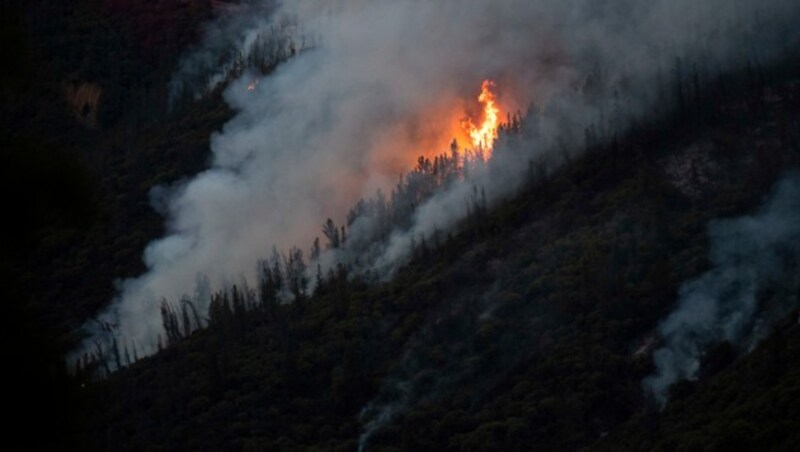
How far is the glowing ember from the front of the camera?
502 feet

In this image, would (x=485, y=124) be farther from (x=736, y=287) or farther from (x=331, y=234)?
(x=736, y=287)

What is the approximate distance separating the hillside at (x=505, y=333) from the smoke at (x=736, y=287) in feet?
4.37

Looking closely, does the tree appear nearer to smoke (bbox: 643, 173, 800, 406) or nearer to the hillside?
the hillside

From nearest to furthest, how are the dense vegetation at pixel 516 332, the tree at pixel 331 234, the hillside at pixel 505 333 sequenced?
1. the dense vegetation at pixel 516 332
2. the hillside at pixel 505 333
3. the tree at pixel 331 234

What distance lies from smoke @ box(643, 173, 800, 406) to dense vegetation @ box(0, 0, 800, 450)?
4.39 feet

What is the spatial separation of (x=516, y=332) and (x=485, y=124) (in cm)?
4518

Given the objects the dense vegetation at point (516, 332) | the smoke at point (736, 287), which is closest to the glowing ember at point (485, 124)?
the dense vegetation at point (516, 332)

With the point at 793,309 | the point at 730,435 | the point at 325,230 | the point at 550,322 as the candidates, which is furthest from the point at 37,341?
the point at 325,230

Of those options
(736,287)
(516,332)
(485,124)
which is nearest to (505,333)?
(516,332)

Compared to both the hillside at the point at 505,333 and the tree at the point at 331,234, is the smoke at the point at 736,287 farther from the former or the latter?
the tree at the point at 331,234

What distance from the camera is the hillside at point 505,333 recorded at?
102 m

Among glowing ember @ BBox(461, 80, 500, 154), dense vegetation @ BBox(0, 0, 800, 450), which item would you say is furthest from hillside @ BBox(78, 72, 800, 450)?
glowing ember @ BBox(461, 80, 500, 154)

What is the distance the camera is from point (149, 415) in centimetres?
11881

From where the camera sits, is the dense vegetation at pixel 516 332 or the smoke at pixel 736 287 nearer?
the dense vegetation at pixel 516 332
